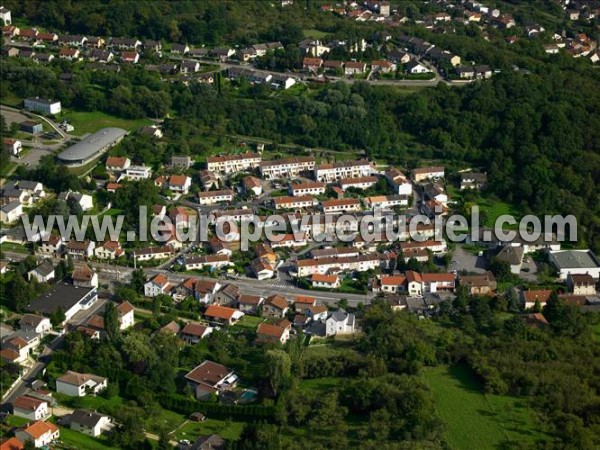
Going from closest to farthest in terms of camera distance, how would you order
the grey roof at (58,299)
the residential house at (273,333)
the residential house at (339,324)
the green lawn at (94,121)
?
the residential house at (273,333), the residential house at (339,324), the grey roof at (58,299), the green lawn at (94,121)

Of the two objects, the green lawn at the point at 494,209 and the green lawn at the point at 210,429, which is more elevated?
the green lawn at the point at 494,209

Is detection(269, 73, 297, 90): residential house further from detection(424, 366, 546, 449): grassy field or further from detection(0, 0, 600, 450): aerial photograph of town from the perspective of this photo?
detection(424, 366, 546, 449): grassy field

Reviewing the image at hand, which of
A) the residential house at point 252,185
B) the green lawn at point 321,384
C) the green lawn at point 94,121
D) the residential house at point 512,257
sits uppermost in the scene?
the green lawn at point 94,121

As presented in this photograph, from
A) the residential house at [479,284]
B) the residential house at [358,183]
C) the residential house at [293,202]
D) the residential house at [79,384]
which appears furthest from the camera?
the residential house at [358,183]

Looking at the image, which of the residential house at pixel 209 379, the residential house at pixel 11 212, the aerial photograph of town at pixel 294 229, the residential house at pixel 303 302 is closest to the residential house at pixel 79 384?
the aerial photograph of town at pixel 294 229

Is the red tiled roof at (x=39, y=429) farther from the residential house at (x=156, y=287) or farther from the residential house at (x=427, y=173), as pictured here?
the residential house at (x=427, y=173)

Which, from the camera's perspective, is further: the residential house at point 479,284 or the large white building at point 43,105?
the large white building at point 43,105

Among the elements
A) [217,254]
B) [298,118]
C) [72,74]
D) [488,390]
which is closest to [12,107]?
A: [72,74]
